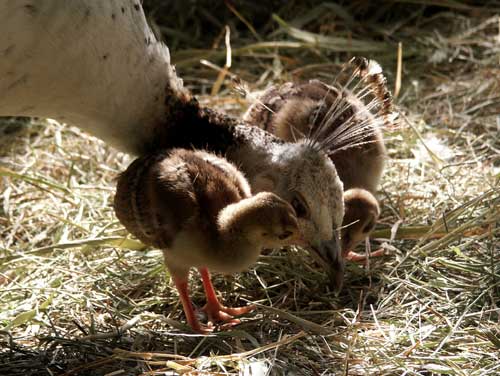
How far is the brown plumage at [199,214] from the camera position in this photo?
258 cm

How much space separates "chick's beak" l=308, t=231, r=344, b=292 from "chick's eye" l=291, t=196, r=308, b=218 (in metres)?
0.10

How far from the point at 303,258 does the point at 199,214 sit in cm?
64

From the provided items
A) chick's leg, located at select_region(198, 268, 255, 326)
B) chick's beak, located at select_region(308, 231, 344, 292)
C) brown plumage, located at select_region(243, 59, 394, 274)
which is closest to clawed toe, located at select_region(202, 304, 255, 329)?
chick's leg, located at select_region(198, 268, 255, 326)

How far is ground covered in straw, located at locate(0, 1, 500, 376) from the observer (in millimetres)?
2586

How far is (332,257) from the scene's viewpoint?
9.20ft

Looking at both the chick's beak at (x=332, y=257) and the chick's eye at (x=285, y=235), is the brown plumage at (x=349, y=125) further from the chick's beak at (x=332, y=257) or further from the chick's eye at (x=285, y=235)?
the chick's eye at (x=285, y=235)

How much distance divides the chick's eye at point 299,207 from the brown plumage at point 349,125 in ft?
0.87

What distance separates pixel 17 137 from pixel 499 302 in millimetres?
2467

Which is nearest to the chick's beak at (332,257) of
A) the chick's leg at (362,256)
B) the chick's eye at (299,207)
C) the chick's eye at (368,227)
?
the chick's eye at (299,207)

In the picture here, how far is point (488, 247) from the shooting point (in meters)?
2.96

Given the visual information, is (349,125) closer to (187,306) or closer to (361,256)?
(361,256)

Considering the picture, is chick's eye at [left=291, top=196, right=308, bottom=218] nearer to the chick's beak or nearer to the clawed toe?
the chick's beak

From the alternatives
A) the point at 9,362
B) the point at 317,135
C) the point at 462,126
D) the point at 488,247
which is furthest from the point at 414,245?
the point at 9,362

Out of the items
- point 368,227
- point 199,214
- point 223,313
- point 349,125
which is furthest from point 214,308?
point 349,125
